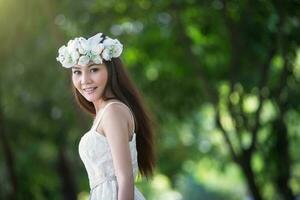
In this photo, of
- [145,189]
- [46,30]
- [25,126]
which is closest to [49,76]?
[46,30]

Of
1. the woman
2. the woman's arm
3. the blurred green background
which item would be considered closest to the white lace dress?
the woman

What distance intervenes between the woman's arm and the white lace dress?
10 cm

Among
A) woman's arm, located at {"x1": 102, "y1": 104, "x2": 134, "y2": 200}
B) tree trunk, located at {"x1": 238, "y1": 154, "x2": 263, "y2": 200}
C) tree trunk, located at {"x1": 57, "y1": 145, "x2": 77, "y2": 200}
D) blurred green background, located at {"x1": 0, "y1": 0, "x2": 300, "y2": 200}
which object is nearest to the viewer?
woman's arm, located at {"x1": 102, "y1": 104, "x2": 134, "y2": 200}

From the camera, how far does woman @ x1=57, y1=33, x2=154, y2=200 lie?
4832 millimetres

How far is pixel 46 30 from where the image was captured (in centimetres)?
1381

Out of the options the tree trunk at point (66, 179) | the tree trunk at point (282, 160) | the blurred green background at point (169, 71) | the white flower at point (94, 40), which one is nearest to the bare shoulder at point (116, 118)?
the white flower at point (94, 40)

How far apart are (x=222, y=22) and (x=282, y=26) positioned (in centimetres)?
252

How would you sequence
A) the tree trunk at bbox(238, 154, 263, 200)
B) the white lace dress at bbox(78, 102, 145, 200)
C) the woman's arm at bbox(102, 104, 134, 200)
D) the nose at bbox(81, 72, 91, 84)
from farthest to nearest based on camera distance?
1. the tree trunk at bbox(238, 154, 263, 200)
2. the nose at bbox(81, 72, 91, 84)
3. the white lace dress at bbox(78, 102, 145, 200)
4. the woman's arm at bbox(102, 104, 134, 200)

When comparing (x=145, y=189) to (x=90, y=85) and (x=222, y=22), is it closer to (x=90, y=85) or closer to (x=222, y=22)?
(x=222, y=22)

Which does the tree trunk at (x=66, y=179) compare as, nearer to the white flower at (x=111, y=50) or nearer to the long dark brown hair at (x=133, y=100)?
the long dark brown hair at (x=133, y=100)

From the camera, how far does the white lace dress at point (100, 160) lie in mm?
4957

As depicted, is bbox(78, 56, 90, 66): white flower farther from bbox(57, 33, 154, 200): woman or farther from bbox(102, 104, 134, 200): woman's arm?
bbox(102, 104, 134, 200): woman's arm

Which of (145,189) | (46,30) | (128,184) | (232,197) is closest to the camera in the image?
(128,184)

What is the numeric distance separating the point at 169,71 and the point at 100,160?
36.0 feet
